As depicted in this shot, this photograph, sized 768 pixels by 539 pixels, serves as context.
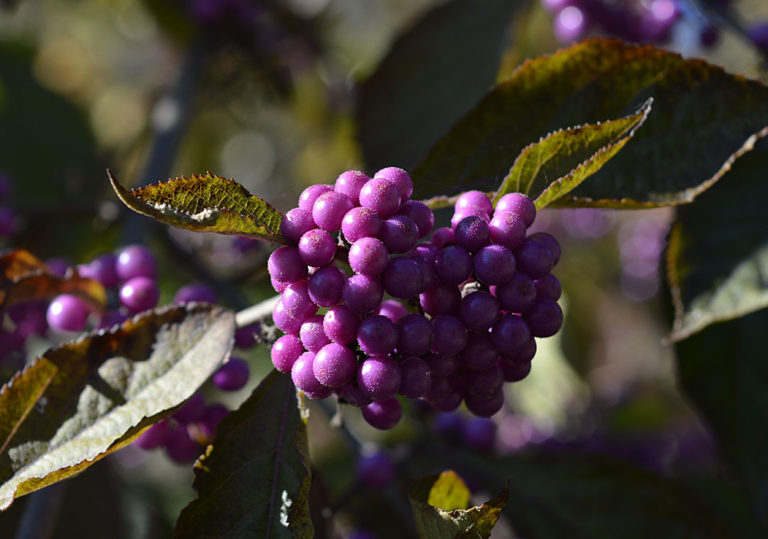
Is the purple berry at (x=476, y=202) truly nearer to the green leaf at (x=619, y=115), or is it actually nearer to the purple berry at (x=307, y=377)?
the green leaf at (x=619, y=115)

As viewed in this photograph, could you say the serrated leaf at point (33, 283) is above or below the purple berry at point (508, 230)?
above

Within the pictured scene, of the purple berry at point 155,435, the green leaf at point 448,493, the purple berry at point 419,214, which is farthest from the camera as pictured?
the purple berry at point 155,435

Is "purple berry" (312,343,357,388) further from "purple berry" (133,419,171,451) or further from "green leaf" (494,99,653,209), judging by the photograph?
"purple berry" (133,419,171,451)

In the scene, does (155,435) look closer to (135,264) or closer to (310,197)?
(135,264)

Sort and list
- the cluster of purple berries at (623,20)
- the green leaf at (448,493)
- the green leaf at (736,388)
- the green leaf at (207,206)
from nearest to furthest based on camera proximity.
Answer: the green leaf at (207,206), the green leaf at (448,493), the green leaf at (736,388), the cluster of purple berries at (623,20)

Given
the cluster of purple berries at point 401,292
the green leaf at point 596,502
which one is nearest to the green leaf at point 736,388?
the green leaf at point 596,502

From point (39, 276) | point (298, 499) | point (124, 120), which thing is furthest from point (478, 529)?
point (124, 120)
